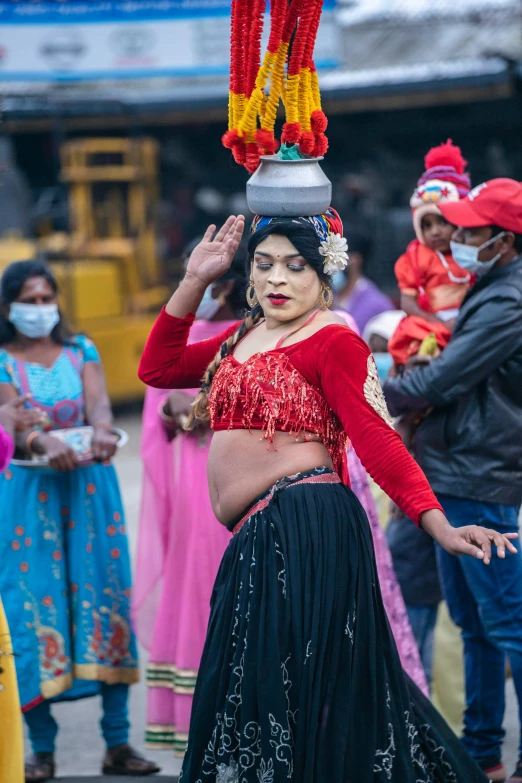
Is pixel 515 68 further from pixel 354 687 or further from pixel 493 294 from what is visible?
pixel 354 687

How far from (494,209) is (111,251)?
9425 mm

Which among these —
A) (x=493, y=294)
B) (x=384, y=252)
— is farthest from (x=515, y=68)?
(x=493, y=294)

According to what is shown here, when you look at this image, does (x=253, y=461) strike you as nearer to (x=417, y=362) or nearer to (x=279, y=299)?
(x=279, y=299)

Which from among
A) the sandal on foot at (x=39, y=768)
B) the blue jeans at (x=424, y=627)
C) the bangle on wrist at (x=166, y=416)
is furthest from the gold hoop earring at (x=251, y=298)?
the sandal on foot at (x=39, y=768)

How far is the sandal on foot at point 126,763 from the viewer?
4402mm

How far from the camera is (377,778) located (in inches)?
119

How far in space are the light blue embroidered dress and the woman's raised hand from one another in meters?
1.35

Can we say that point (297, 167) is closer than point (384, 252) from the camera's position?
Yes

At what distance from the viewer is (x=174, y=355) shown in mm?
3436

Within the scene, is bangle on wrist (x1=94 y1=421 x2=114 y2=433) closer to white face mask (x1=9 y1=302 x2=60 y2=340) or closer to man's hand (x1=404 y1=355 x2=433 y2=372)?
white face mask (x1=9 y1=302 x2=60 y2=340)

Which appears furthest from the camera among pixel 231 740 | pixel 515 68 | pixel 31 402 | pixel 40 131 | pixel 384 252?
pixel 40 131

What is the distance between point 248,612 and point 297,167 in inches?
46.2

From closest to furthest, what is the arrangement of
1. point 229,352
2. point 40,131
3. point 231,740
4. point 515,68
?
point 231,740 → point 229,352 → point 515,68 → point 40,131

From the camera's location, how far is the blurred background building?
1271 centimetres
